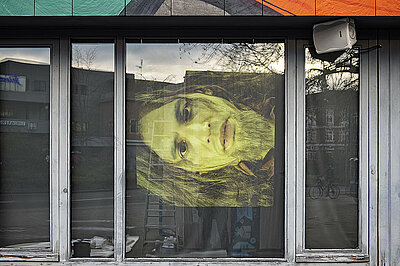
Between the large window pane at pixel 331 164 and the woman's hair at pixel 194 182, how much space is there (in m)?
0.61

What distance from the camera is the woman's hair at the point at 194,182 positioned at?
596 cm

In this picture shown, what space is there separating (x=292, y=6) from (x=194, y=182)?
2624 millimetres

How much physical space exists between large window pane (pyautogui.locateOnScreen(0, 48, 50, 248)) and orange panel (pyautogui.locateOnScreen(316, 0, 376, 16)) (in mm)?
3671

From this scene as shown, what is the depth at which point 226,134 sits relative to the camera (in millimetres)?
6016

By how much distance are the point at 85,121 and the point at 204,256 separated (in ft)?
8.10

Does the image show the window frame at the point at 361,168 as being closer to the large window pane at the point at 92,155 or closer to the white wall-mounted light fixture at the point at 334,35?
the white wall-mounted light fixture at the point at 334,35

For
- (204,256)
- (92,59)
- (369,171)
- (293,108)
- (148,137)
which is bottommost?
(204,256)

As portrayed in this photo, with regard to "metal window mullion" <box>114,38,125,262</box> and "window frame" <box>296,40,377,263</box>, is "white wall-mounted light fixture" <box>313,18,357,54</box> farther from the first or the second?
"metal window mullion" <box>114,38,125,262</box>

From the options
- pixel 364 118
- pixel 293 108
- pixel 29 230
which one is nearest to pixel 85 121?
pixel 29 230

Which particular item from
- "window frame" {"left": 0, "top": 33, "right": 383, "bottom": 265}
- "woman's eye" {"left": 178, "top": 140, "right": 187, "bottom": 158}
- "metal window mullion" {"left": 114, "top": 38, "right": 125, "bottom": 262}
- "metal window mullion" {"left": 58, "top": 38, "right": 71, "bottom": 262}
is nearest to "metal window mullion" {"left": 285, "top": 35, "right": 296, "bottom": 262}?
"window frame" {"left": 0, "top": 33, "right": 383, "bottom": 265}

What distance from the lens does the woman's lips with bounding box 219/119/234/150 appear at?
6.01 metres

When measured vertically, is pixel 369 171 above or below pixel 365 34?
below

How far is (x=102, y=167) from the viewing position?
5918 mm

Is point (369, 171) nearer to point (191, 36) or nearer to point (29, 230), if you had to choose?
point (191, 36)
